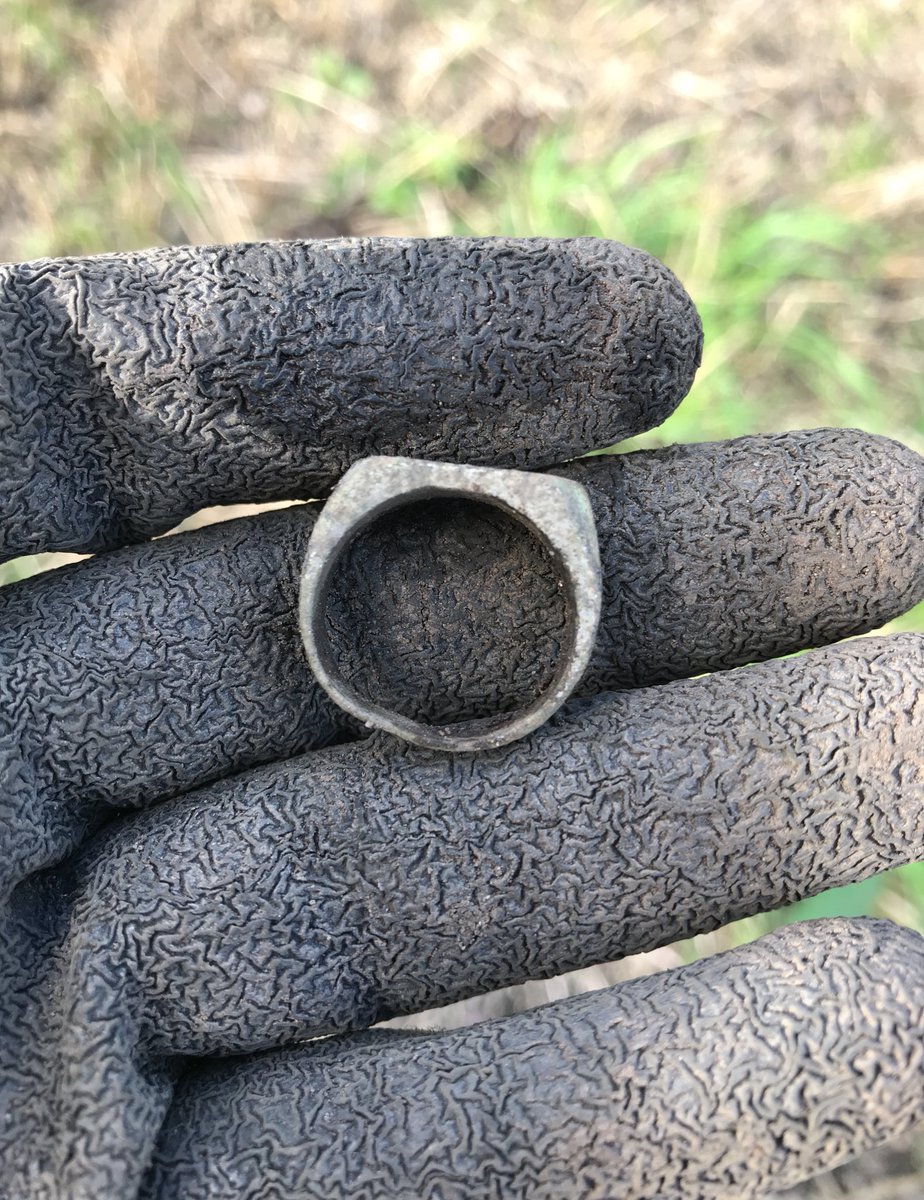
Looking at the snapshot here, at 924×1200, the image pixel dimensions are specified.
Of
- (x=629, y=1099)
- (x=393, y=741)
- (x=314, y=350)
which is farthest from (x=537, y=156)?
(x=629, y=1099)

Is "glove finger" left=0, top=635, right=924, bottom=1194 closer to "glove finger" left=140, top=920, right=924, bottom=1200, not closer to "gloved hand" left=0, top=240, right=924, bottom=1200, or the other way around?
"gloved hand" left=0, top=240, right=924, bottom=1200

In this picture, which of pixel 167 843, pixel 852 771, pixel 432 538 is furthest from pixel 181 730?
pixel 852 771

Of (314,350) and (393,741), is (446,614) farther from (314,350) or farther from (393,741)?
(314,350)

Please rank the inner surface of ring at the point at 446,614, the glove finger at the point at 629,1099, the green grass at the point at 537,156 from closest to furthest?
the glove finger at the point at 629,1099 < the inner surface of ring at the point at 446,614 < the green grass at the point at 537,156

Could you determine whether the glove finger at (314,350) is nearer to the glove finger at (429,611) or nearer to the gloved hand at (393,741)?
the gloved hand at (393,741)

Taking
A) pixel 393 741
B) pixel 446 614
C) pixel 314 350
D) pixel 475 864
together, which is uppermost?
pixel 314 350

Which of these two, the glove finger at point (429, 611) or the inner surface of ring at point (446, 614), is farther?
the inner surface of ring at point (446, 614)

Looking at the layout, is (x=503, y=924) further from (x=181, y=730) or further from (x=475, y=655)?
(x=181, y=730)

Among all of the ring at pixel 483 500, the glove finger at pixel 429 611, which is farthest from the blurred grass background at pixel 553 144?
the ring at pixel 483 500
